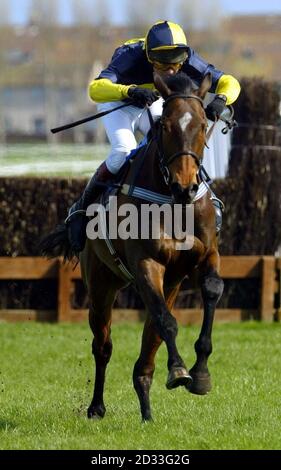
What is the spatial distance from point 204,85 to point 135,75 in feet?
3.46

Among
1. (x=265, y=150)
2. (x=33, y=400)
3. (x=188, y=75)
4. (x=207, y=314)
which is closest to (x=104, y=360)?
(x=33, y=400)

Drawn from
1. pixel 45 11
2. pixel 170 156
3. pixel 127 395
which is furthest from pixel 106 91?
pixel 45 11

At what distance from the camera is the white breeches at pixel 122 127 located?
8.16 meters

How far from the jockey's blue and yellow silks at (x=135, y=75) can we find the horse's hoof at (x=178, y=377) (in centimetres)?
196

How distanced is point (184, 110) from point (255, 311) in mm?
7438

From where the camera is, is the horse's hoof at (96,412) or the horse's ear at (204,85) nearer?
the horse's ear at (204,85)

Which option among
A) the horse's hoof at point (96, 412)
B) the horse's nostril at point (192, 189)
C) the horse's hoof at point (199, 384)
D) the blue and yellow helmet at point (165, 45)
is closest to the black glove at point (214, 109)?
the blue and yellow helmet at point (165, 45)

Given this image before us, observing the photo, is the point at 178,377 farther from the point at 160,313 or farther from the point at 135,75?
the point at 135,75

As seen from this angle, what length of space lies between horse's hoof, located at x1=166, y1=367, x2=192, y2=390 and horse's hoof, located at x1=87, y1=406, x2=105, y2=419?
65.6 inches

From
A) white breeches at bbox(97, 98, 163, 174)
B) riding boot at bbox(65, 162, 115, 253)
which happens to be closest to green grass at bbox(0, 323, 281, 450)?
riding boot at bbox(65, 162, 115, 253)

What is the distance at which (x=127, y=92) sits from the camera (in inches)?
304

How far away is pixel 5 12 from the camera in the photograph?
91.2m

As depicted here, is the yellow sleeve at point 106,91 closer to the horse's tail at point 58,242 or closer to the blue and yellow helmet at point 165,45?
the blue and yellow helmet at point 165,45

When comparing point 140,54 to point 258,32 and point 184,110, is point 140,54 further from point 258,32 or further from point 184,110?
point 258,32
